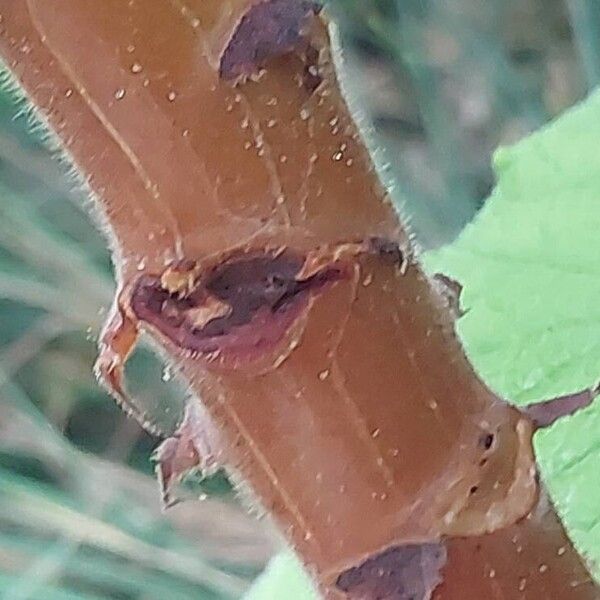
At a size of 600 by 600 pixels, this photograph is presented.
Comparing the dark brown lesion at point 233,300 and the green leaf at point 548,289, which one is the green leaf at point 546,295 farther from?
the dark brown lesion at point 233,300

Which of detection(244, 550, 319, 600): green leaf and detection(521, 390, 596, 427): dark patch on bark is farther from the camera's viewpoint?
detection(244, 550, 319, 600): green leaf

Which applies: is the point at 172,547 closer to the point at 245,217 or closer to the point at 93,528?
the point at 93,528

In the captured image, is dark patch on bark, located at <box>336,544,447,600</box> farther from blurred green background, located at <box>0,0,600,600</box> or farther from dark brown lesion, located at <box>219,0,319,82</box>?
blurred green background, located at <box>0,0,600,600</box>

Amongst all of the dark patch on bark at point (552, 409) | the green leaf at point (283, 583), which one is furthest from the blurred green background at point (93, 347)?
the dark patch on bark at point (552, 409)

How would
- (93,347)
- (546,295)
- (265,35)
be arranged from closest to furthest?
(265,35)
(546,295)
(93,347)

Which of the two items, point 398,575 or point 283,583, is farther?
point 283,583

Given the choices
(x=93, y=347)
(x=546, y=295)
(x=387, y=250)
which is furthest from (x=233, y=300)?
(x=93, y=347)

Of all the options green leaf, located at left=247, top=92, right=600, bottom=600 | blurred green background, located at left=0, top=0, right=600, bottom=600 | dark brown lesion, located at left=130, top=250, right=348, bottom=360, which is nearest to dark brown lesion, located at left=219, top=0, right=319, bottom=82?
dark brown lesion, located at left=130, top=250, right=348, bottom=360

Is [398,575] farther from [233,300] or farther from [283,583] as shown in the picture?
[283,583]
